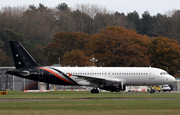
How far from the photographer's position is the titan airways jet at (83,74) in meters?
52.2

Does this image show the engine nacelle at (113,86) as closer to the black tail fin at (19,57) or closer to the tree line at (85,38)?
the black tail fin at (19,57)

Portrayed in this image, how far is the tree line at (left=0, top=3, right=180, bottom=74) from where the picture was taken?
98312 mm

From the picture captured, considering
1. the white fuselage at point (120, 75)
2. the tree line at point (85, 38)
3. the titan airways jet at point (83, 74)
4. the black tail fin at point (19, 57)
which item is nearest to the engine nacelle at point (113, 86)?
the titan airways jet at point (83, 74)

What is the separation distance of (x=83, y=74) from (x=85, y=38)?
79.0 m

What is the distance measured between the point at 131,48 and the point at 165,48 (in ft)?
44.2

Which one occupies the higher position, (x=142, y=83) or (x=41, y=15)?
(x=41, y=15)

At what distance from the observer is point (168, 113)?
76.8 ft

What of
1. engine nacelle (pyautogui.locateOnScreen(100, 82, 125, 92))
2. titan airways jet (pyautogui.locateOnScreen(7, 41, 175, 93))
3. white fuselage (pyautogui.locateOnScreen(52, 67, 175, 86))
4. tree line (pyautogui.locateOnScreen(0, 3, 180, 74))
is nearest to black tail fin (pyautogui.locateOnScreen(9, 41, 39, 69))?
titan airways jet (pyautogui.locateOnScreen(7, 41, 175, 93))

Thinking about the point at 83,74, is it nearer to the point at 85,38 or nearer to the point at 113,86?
the point at 113,86

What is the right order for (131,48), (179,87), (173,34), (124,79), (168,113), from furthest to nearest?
(173,34)
(131,48)
(179,87)
(124,79)
(168,113)

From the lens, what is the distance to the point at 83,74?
52.8m

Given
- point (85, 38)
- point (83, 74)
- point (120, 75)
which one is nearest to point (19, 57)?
point (83, 74)

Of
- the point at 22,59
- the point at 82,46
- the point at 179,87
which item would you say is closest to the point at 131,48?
the point at 179,87

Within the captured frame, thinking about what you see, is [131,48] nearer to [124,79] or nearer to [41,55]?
[124,79]
